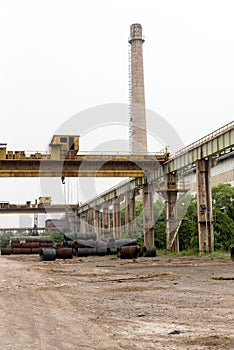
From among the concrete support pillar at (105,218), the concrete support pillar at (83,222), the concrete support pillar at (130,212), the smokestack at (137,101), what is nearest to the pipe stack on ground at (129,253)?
the concrete support pillar at (130,212)

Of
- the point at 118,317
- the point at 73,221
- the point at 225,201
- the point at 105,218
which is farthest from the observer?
the point at 73,221

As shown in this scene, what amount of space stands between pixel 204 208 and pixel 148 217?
37.8 feet

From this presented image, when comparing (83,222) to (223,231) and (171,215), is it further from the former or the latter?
(171,215)

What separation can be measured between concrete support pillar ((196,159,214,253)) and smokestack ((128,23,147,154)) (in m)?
19.8

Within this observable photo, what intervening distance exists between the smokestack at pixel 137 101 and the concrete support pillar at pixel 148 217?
369 inches

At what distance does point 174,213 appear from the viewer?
129ft

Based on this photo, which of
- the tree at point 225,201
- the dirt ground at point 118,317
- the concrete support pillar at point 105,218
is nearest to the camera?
the dirt ground at point 118,317

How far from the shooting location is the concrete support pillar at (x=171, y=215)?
3903 centimetres

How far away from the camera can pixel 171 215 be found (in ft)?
129

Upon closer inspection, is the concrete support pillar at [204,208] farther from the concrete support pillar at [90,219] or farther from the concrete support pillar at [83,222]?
the concrete support pillar at [83,222]

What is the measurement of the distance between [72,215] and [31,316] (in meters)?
74.7

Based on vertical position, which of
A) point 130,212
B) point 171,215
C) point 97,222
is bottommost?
point 97,222

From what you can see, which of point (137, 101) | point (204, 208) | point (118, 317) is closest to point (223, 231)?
point (204, 208)

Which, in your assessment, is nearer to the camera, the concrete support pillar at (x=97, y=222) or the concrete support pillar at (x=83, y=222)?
the concrete support pillar at (x=97, y=222)
